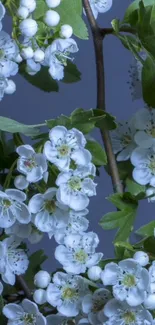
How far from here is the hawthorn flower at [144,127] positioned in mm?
757

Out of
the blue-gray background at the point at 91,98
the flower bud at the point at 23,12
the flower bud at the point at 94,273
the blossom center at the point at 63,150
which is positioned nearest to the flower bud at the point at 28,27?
the flower bud at the point at 23,12

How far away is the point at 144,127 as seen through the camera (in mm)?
764

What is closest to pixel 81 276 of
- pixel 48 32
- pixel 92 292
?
pixel 92 292

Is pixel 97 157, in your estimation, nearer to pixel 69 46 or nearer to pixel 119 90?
pixel 69 46

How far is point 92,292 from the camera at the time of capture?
70cm

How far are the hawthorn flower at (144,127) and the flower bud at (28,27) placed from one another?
0.45 feet

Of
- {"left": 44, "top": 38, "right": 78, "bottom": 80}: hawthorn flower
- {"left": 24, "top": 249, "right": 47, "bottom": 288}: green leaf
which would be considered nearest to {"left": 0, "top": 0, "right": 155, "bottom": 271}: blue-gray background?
{"left": 24, "top": 249, "right": 47, "bottom": 288}: green leaf

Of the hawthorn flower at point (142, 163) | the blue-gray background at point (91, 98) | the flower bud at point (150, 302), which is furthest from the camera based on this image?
the blue-gray background at point (91, 98)

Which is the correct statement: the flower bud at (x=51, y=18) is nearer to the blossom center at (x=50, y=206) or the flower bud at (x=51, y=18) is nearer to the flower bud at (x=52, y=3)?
the flower bud at (x=52, y=3)

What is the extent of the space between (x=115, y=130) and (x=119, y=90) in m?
0.61

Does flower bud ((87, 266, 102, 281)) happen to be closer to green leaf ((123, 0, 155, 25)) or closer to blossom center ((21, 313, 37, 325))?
blossom center ((21, 313, 37, 325))

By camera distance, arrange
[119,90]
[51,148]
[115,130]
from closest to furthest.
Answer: [51,148], [115,130], [119,90]

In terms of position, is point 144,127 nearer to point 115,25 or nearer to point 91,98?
point 115,25

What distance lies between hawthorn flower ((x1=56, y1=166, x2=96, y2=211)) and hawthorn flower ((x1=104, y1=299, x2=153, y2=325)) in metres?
0.09
